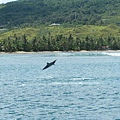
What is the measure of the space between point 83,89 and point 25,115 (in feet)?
63.9

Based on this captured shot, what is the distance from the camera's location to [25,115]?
43906 millimetres

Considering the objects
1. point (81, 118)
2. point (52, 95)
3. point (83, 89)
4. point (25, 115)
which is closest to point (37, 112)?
point (25, 115)

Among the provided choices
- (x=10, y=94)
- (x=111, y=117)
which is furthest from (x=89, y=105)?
(x=10, y=94)

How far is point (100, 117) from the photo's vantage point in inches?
1673

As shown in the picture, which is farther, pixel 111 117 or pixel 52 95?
pixel 52 95

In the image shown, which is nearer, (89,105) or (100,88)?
(89,105)

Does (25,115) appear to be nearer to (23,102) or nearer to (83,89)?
(23,102)

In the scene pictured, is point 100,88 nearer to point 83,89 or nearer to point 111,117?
point 83,89

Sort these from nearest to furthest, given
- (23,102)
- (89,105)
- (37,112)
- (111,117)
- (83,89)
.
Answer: (111,117), (37,112), (89,105), (23,102), (83,89)

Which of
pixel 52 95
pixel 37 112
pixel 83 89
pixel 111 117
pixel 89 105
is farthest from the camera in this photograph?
pixel 83 89

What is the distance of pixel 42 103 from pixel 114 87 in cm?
1609

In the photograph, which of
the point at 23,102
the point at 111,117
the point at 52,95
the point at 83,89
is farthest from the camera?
the point at 83,89

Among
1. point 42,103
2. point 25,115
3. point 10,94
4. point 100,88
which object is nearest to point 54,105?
point 42,103

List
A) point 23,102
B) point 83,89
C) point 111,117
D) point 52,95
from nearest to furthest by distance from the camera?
1. point 111,117
2. point 23,102
3. point 52,95
4. point 83,89
